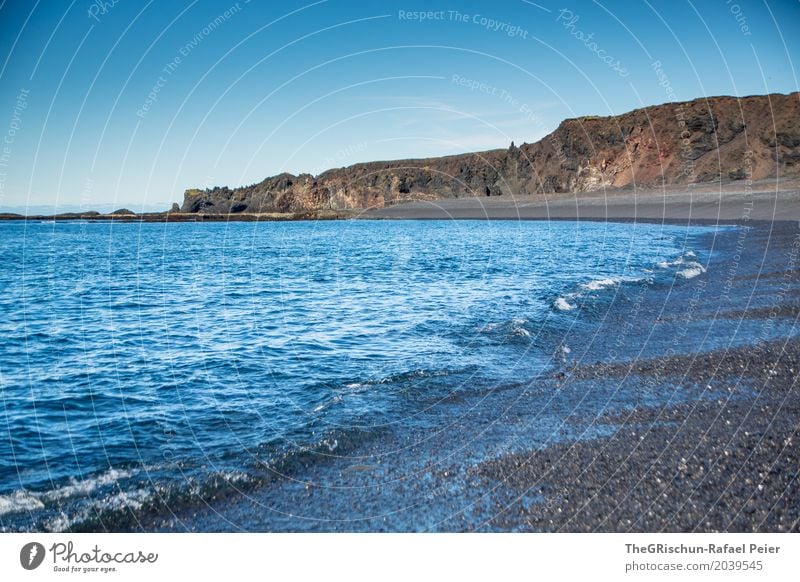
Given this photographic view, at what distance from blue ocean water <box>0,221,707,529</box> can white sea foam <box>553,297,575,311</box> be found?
145 millimetres

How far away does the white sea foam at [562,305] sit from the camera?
1816 cm

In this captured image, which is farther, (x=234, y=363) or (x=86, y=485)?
(x=234, y=363)

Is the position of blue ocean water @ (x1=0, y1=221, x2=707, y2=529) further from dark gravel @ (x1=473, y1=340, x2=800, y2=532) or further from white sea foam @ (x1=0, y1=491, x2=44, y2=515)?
dark gravel @ (x1=473, y1=340, x2=800, y2=532)

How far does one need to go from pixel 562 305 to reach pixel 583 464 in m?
12.2

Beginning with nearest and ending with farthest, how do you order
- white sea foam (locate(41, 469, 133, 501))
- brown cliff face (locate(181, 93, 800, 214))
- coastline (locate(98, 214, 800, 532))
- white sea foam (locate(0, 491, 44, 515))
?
coastline (locate(98, 214, 800, 532)) < white sea foam (locate(0, 491, 44, 515)) < white sea foam (locate(41, 469, 133, 501)) < brown cliff face (locate(181, 93, 800, 214))

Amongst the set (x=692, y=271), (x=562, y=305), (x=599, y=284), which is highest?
(x=692, y=271)

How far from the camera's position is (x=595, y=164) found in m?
109

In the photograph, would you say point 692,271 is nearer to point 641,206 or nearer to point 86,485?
point 86,485

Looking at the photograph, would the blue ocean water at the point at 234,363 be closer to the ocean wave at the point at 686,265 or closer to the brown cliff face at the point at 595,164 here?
the ocean wave at the point at 686,265

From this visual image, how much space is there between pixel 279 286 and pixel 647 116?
9132 centimetres

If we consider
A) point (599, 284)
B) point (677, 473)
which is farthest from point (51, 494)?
point (599, 284)

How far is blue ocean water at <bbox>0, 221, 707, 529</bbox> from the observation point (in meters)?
7.90

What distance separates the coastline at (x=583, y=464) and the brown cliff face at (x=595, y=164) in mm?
60121

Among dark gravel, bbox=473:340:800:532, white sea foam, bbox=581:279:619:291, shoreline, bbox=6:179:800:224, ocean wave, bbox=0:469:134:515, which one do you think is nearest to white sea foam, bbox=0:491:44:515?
ocean wave, bbox=0:469:134:515
